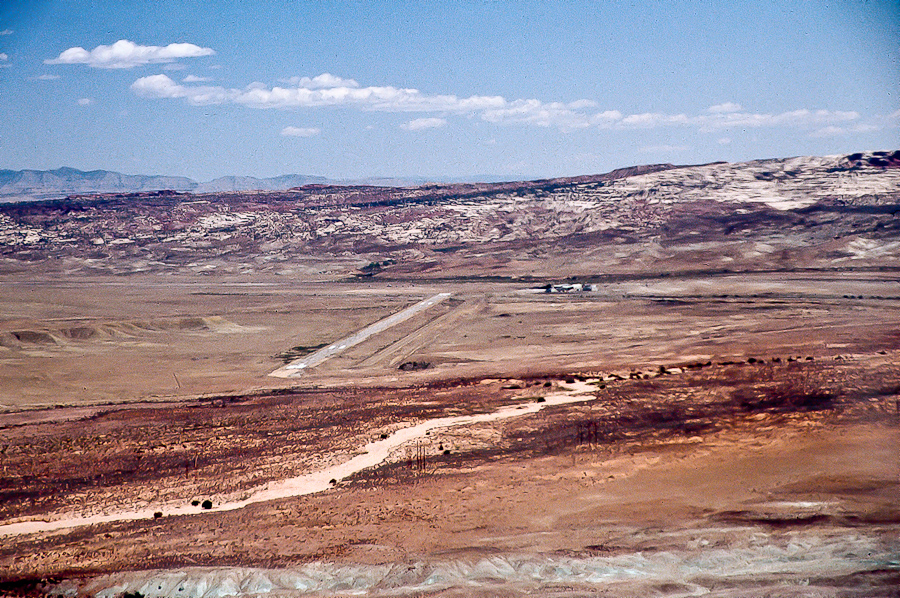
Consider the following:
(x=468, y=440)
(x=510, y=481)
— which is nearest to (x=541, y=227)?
(x=468, y=440)

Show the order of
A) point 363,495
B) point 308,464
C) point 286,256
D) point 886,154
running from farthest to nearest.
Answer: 1. point 886,154
2. point 286,256
3. point 308,464
4. point 363,495

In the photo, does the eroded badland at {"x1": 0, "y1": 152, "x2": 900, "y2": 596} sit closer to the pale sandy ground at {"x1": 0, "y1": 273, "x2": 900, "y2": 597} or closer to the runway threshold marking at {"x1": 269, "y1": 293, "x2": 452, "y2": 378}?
the pale sandy ground at {"x1": 0, "y1": 273, "x2": 900, "y2": 597}

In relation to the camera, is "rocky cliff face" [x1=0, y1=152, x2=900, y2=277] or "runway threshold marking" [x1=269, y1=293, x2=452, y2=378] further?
"rocky cliff face" [x1=0, y1=152, x2=900, y2=277]

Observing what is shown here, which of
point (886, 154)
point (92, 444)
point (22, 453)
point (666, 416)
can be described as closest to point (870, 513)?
point (666, 416)

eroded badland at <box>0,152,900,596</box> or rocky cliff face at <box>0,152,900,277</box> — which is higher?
rocky cliff face at <box>0,152,900,277</box>

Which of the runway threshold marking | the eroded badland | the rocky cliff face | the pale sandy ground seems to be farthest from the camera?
the rocky cliff face

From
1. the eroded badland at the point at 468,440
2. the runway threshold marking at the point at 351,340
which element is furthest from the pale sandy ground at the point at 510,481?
the runway threshold marking at the point at 351,340

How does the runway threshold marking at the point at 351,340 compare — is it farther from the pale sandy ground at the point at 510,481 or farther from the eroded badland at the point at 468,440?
the pale sandy ground at the point at 510,481

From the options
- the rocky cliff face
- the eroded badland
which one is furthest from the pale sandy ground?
the rocky cliff face

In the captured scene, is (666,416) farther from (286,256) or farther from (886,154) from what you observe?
(886,154)
